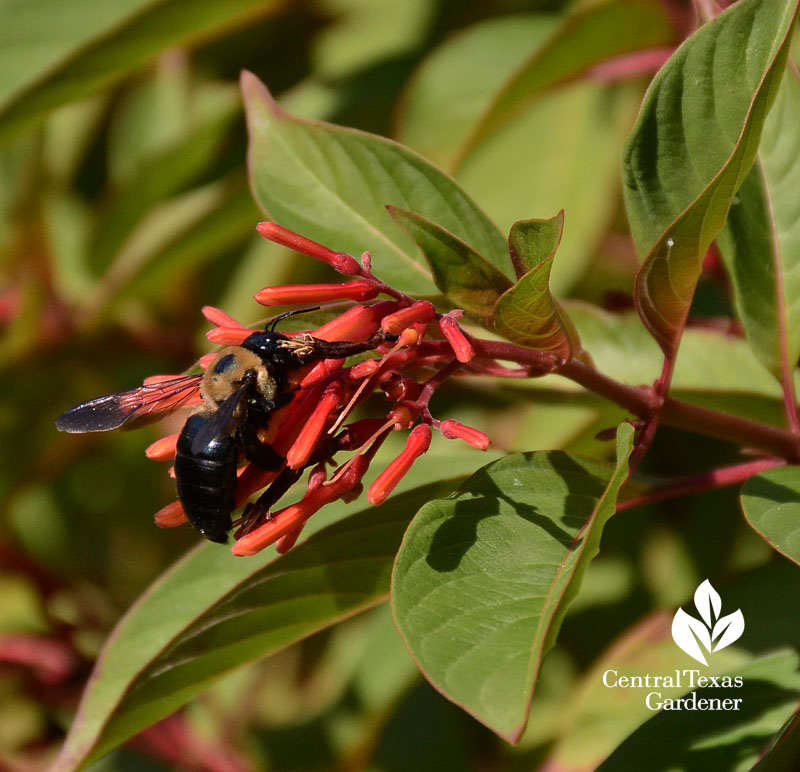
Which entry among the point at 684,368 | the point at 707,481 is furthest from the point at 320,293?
the point at 684,368

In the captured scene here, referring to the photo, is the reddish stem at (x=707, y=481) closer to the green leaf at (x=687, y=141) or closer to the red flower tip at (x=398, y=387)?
the green leaf at (x=687, y=141)

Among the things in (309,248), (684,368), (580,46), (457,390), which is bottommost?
(457,390)

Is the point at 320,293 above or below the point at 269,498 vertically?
above

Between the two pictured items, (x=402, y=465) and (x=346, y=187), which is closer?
(x=402, y=465)

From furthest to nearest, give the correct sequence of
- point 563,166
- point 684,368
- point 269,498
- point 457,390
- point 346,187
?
1. point 563,166
2. point 457,390
3. point 684,368
4. point 346,187
5. point 269,498

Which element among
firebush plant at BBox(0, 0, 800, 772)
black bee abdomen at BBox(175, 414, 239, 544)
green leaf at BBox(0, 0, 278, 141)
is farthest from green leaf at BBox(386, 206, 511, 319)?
green leaf at BBox(0, 0, 278, 141)

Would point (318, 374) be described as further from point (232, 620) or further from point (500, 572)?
point (232, 620)

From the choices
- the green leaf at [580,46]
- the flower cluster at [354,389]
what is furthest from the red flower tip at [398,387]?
the green leaf at [580,46]
